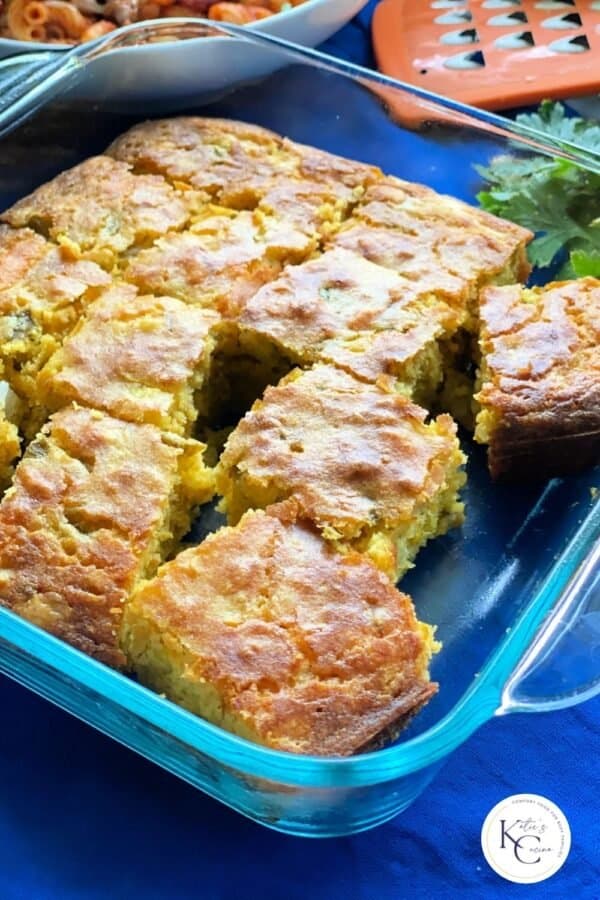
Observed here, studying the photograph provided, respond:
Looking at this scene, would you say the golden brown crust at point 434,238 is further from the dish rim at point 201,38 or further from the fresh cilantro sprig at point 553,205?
the dish rim at point 201,38

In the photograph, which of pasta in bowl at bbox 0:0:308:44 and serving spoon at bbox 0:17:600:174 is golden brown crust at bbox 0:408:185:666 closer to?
serving spoon at bbox 0:17:600:174

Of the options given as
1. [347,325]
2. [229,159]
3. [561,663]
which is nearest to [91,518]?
[347,325]

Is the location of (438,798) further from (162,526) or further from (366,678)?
(162,526)

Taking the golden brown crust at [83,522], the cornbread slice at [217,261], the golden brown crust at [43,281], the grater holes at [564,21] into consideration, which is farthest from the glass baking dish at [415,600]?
the grater holes at [564,21]

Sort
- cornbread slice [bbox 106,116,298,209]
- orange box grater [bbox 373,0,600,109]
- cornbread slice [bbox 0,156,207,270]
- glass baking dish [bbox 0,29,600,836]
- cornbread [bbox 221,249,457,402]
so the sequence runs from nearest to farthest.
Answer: glass baking dish [bbox 0,29,600,836], cornbread [bbox 221,249,457,402], cornbread slice [bbox 0,156,207,270], cornbread slice [bbox 106,116,298,209], orange box grater [bbox 373,0,600,109]

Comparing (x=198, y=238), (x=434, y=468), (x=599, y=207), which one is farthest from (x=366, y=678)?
(x=599, y=207)

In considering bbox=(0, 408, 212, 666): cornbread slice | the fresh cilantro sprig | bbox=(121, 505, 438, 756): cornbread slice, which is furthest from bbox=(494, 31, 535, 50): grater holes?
bbox=(121, 505, 438, 756): cornbread slice

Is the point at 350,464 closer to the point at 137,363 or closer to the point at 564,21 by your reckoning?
the point at 137,363
